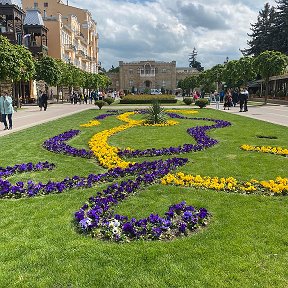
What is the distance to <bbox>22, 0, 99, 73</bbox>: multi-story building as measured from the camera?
194 feet

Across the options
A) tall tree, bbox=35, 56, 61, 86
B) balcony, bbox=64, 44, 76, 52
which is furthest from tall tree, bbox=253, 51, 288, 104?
balcony, bbox=64, 44, 76, 52

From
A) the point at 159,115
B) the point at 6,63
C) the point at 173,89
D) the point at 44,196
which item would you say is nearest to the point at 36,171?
the point at 44,196

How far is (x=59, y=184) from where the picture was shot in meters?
6.27

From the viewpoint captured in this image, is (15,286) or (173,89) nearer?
(15,286)

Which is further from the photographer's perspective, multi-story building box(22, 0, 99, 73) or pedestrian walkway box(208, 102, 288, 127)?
multi-story building box(22, 0, 99, 73)

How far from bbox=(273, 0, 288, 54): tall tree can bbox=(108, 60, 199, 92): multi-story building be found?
67.3 meters

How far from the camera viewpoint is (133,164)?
7.88m

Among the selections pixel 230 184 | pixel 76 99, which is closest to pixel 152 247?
pixel 230 184

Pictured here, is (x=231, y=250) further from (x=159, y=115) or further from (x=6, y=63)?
(x=6, y=63)

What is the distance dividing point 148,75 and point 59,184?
122 m

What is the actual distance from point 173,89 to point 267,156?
119 meters

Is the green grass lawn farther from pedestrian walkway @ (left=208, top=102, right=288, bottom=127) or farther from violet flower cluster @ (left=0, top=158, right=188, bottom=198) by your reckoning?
pedestrian walkway @ (left=208, top=102, right=288, bottom=127)

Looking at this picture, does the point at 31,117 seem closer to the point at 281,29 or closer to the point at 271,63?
the point at 271,63

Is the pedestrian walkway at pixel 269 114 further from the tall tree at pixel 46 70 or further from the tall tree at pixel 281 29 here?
the tall tree at pixel 281 29
